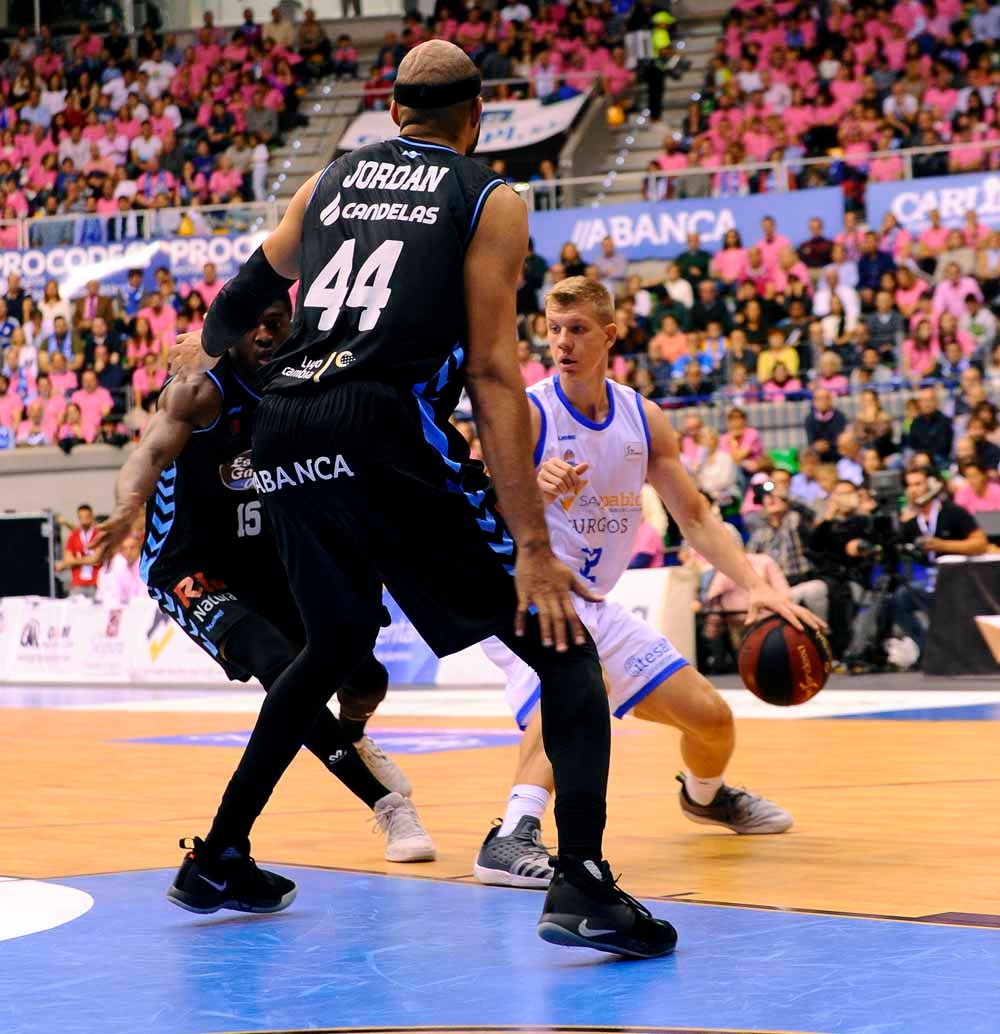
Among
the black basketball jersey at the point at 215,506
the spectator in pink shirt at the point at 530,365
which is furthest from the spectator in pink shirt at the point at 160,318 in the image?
the black basketball jersey at the point at 215,506

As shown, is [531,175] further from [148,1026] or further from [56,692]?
[148,1026]

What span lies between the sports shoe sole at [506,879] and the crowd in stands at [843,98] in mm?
15709

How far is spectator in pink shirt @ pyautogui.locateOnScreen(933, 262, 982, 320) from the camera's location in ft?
Result: 59.0

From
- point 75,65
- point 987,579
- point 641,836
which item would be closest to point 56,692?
point 987,579

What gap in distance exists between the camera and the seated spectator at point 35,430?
22859 mm

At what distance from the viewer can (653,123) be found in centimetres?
2570

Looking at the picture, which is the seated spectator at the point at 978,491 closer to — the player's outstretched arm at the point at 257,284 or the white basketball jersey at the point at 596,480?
the white basketball jersey at the point at 596,480

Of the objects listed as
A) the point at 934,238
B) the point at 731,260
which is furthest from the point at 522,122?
the point at 934,238

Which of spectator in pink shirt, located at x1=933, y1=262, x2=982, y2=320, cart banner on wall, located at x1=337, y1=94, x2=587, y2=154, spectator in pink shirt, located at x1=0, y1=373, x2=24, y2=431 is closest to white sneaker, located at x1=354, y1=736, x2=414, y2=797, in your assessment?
spectator in pink shirt, located at x1=933, y1=262, x2=982, y2=320

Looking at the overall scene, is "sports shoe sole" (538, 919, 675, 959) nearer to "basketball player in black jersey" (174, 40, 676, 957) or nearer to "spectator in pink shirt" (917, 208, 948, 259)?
"basketball player in black jersey" (174, 40, 676, 957)

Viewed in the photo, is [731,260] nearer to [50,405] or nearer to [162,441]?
[50,405]

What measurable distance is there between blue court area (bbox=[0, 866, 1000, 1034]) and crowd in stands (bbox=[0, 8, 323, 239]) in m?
21.2

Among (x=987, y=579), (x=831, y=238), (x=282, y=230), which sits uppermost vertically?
(x=282, y=230)

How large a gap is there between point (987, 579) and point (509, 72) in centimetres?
1548
